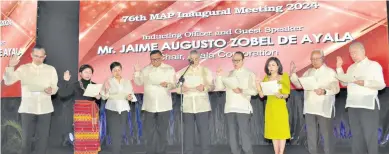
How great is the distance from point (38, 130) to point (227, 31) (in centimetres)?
256

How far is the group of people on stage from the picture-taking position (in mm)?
3703

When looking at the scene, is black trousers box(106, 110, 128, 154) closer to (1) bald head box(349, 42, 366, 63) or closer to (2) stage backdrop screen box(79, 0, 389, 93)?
(2) stage backdrop screen box(79, 0, 389, 93)

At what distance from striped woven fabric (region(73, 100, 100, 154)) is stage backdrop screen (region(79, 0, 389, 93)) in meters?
1.04

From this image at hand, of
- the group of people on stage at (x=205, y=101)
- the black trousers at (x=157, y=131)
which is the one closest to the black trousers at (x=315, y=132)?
the group of people on stage at (x=205, y=101)

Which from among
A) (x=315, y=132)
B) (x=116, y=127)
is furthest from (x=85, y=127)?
(x=315, y=132)

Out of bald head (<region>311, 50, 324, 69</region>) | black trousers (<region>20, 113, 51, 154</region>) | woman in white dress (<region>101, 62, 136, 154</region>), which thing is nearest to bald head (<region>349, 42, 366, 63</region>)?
bald head (<region>311, 50, 324, 69</region>)

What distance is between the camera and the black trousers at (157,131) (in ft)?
13.8

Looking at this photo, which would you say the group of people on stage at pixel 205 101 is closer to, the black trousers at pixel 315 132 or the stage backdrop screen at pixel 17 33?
the black trousers at pixel 315 132

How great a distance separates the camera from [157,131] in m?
4.21

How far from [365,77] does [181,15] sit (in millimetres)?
2416

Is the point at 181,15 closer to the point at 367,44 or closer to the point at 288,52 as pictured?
the point at 288,52

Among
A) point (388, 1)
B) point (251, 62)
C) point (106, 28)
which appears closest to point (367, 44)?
point (388, 1)

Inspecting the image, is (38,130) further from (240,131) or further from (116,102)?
(240,131)

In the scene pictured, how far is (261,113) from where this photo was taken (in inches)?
193
